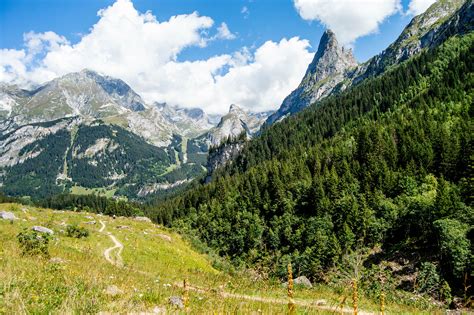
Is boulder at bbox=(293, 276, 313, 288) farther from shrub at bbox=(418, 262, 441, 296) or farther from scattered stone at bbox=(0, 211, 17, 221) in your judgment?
scattered stone at bbox=(0, 211, 17, 221)

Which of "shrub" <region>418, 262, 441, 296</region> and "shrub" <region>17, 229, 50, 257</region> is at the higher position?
"shrub" <region>17, 229, 50, 257</region>

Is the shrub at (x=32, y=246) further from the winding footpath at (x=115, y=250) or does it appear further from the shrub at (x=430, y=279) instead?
the shrub at (x=430, y=279)

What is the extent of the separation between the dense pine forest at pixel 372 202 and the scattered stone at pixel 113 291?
23.3 m

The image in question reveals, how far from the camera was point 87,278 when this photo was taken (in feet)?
35.7

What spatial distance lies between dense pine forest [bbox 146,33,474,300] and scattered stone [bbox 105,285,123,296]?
23256mm

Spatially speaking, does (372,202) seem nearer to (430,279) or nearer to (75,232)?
(430,279)

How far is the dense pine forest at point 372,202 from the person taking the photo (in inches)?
2242

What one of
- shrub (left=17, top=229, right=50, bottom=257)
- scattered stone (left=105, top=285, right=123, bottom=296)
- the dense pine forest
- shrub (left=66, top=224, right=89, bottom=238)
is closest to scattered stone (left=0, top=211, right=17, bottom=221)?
shrub (left=66, top=224, right=89, bottom=238)

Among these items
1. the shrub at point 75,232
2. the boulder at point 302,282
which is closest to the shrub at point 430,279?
the boulder at point 302,282

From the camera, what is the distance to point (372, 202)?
8012 cm

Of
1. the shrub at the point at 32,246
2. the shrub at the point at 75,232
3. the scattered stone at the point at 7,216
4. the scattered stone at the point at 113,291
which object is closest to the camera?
the scattered stone at the point at 113,291

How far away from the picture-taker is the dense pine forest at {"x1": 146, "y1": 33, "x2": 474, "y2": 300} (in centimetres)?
5694

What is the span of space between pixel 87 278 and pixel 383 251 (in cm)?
6587

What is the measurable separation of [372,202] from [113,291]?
79088mm
